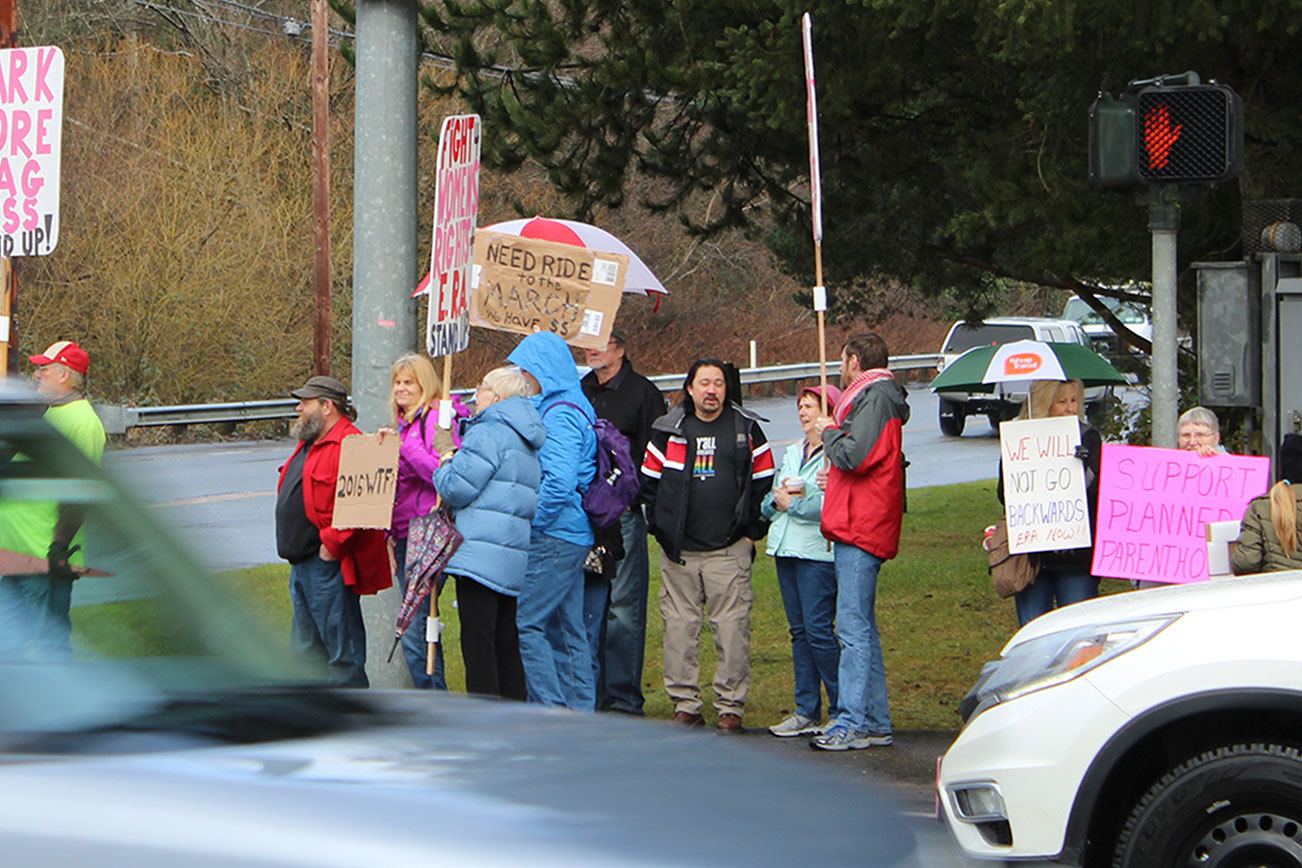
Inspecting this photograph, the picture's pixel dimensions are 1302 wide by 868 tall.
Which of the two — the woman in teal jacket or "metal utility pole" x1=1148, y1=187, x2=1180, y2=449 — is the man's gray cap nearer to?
the woman in teal jacket

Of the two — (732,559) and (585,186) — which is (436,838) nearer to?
(732,559)

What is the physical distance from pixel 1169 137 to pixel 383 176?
355cm

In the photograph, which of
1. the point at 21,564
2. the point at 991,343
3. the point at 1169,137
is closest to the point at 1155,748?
the point at 1169,137

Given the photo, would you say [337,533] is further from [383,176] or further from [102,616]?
[102,616]

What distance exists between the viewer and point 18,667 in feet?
10.6

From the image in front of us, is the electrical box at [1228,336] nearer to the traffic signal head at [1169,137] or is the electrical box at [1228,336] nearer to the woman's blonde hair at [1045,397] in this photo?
the woman's blonde hair at [1045,397]

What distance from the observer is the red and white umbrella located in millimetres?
11500

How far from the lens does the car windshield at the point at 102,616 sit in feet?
10.5

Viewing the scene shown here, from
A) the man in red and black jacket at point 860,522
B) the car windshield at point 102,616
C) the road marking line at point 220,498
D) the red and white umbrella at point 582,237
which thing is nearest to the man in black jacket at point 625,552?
the red and white umbrella at point 582,237

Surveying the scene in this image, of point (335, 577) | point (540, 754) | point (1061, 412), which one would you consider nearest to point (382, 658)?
point (335, 577)

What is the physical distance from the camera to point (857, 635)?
31.7 feet

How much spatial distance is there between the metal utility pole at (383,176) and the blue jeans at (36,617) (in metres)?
5.63

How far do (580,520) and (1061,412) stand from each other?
7.78 feet

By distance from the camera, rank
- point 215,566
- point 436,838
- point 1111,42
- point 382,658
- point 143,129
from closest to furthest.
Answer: point 436,838
point 215,566
point 382,658
point 1111,42
point 143,129
